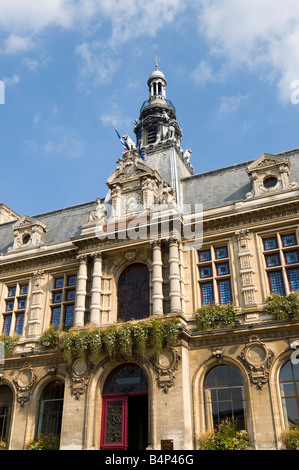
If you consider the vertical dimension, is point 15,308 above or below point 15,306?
below

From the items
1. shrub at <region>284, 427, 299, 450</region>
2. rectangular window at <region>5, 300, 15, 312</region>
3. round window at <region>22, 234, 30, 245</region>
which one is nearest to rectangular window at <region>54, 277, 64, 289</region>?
rectangular window at <region>5, 300, 15, 312</region>

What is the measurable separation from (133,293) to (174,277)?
2711mm

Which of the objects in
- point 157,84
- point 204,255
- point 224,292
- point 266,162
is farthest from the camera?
point 157,84

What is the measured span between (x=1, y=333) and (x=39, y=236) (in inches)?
239

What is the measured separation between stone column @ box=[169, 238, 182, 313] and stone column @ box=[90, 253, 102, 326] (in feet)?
11.8

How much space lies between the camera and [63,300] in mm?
24406

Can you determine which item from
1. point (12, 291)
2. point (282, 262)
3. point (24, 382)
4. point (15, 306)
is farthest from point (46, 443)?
point (282, 262)

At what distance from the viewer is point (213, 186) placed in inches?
999

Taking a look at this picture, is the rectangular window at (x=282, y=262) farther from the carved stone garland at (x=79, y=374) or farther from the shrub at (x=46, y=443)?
the shrub at (x=46, y=443)

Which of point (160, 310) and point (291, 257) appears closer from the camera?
point (160, 310)

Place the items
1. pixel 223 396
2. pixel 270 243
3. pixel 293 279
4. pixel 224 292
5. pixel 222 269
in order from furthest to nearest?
pixel 222 269
pixel 270 243
pixel 224 292
pixel 293 279
pixel 223 396

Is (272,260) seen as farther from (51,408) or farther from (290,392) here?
(51,408)
